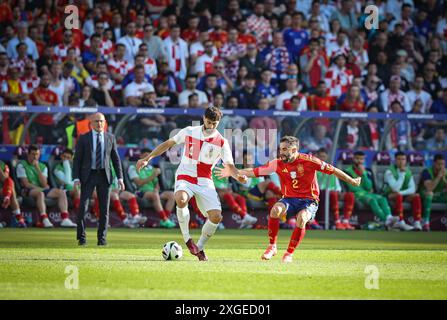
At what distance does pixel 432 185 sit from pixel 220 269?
11.3 metres

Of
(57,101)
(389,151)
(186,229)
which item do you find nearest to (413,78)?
(389,151)

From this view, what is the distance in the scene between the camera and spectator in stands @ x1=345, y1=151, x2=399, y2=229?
2216 centimetres

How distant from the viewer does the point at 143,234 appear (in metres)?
19.4

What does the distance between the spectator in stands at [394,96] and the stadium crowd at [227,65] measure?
0.10 ft

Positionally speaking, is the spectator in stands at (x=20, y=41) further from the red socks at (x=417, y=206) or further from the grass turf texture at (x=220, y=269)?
the red socks at (x=417, y=206)

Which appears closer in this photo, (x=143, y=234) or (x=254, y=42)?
(x=143, y=234)

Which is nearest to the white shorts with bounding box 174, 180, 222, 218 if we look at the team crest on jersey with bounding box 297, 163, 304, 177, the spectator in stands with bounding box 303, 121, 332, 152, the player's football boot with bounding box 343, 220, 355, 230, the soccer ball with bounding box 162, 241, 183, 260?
the soccer ball with bounding box 162, 241, 183, 260

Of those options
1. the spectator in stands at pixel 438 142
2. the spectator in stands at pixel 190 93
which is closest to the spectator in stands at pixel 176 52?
the spectator in stands at pixel 190 93

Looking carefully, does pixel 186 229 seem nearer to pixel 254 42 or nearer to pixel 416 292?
pixel 416 292

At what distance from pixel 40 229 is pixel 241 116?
15.9 feet

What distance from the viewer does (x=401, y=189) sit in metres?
22.5

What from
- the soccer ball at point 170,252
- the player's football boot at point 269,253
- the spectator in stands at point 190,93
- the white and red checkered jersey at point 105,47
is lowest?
the player's football boot at point 269,253

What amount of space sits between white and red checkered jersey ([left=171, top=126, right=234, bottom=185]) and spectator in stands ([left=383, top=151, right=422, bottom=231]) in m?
9.43

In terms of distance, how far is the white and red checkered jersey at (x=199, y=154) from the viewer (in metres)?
13.6
